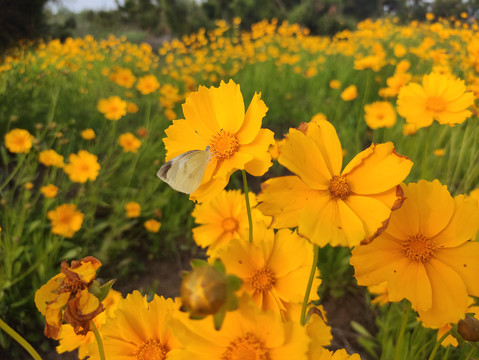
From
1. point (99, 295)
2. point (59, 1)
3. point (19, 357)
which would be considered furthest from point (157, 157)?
point (99, 295)

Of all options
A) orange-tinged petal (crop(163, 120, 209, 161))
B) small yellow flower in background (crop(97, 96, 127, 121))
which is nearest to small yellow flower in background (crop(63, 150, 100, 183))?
small yellow flower in background (crop(97, 96, 127, 121))

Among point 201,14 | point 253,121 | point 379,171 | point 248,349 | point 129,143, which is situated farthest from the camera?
point 201,14

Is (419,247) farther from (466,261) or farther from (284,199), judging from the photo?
(284,199)

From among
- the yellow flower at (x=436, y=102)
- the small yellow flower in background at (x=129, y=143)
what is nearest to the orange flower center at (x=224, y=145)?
the yellow flower at (x=436, y=102)

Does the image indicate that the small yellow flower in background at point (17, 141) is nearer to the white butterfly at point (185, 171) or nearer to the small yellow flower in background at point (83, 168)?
the small yellow flower in background at point (83, 168)

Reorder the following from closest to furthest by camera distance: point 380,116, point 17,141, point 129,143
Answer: point 17,141 → point 129,143 → point 380,116

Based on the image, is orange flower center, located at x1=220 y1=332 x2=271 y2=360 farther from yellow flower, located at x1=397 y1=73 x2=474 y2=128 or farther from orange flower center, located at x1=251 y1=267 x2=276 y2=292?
yellow flower, located at x1=397 y1=73 x2=474 y2=128

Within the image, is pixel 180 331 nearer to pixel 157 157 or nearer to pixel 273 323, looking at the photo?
pixel 273 323

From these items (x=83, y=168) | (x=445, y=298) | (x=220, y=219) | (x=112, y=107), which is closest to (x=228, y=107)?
(x=220, y=219)
